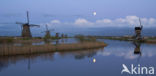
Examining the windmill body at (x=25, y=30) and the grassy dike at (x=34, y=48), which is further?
the windmill body at (x=25, y=30)

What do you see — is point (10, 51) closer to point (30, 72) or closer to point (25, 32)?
point (30, 72)

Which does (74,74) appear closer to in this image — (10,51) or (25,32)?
(10,51)

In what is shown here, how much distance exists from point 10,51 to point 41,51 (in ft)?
10.3

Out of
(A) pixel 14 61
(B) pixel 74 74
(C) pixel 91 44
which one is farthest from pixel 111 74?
(C) pixel 91 44

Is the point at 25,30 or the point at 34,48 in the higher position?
the point at 25,30

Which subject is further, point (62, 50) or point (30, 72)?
point (62, 50)

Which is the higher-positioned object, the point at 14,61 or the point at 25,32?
the point at 25,32

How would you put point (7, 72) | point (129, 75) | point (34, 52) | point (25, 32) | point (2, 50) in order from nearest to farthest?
1. point (129, 75)
2. point (7, 72)
3. point (2, 50)
4. point (34, 52)
5. point (25, 32)

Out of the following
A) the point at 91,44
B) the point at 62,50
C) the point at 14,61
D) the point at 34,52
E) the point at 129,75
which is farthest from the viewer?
the point at 91,44

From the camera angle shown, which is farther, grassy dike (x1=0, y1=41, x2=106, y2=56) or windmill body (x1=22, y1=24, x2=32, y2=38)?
windmill body (x1=22, y1=24, x2=32, y2=38)

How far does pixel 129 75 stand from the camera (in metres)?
8.98

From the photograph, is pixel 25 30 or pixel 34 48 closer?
pixel 34 48

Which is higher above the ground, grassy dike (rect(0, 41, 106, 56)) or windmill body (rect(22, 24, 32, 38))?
windmill body (rect(22, 24, 32, 38))

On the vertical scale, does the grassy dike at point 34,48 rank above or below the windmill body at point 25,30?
below
